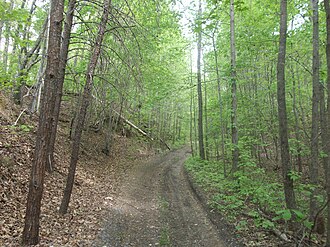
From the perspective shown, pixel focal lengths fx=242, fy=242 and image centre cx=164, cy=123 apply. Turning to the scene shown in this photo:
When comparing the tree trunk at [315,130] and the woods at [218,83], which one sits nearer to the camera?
the woods at [218,83]

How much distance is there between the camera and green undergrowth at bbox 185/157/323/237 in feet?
20.1

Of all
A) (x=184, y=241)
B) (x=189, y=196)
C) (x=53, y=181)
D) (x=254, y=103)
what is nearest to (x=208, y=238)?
(x=184, y=241)

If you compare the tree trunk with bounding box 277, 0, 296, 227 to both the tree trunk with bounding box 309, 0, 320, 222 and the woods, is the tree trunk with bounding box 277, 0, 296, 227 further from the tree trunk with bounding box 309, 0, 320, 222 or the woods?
the tree trunk with bounding box 309, 0, 320, 222

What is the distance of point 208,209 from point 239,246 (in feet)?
8.40

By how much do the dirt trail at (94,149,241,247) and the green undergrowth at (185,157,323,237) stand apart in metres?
0.73

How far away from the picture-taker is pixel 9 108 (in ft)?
35.1

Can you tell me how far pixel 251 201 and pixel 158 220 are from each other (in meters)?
3.24

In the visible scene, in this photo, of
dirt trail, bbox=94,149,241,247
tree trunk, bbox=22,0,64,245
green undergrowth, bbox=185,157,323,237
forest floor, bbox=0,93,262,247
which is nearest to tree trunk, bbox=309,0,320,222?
green undergrowth, bbox=185,157,323,237

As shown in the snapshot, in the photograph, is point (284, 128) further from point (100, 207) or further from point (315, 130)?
point (100, 207)

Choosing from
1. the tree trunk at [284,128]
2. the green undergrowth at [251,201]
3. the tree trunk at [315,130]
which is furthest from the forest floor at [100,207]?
the tree trunk at [315,130]

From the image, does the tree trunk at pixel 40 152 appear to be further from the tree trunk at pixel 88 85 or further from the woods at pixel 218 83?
the tree trunk at pixel 88 85

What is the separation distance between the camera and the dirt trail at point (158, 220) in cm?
580

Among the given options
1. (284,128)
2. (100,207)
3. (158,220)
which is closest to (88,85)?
(100,207)

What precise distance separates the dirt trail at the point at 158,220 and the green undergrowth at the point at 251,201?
73cm
